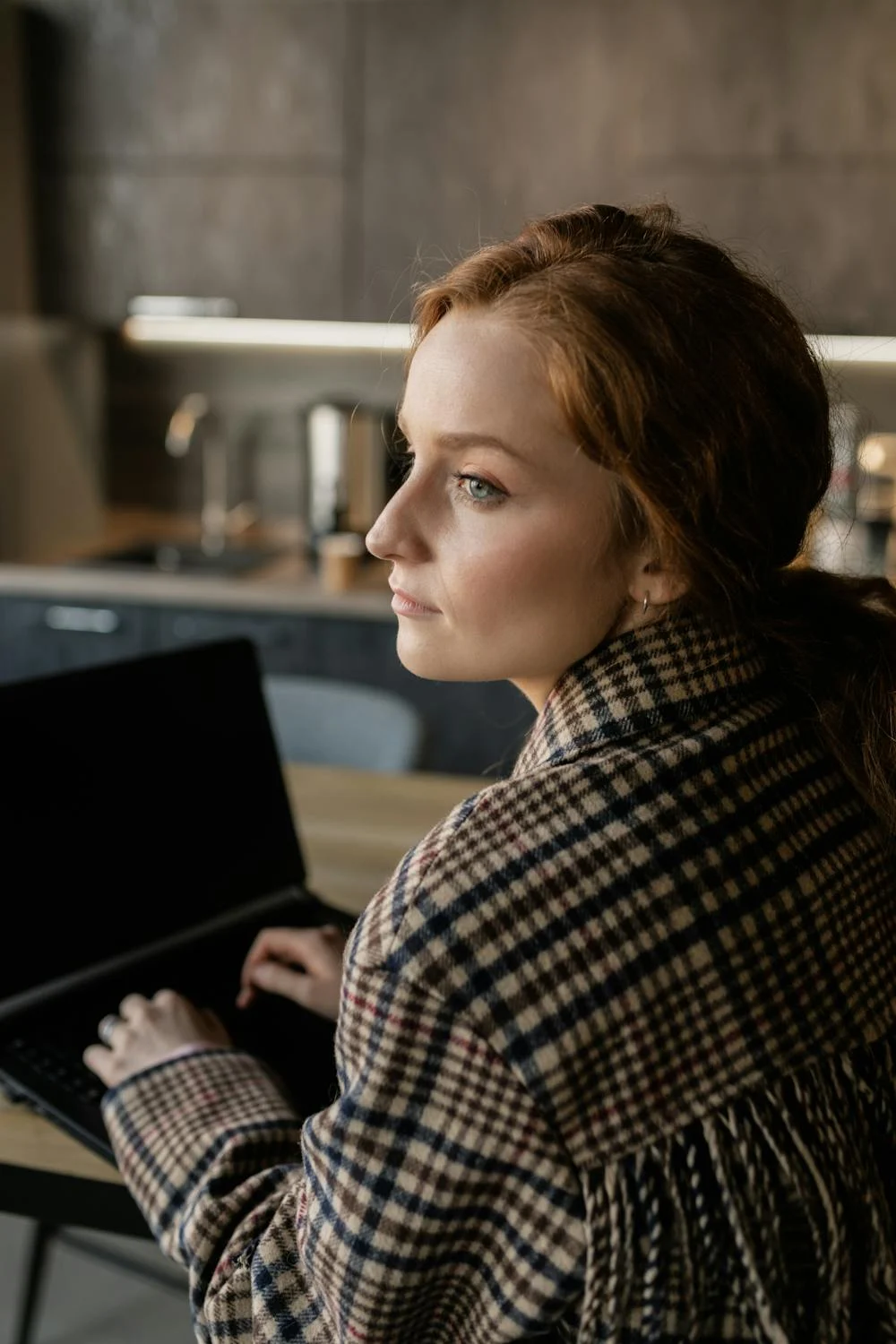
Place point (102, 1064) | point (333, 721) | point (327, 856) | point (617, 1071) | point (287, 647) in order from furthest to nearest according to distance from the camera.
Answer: point (287, 647) < point (333, 721) < point (327, 856) < point (102, 1064) < point (617, 1071)

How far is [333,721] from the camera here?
2.08 metres

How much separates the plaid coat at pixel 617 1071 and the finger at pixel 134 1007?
0.96 feet

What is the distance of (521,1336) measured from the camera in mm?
707

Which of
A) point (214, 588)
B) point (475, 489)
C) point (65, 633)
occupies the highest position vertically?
point (475, 489)

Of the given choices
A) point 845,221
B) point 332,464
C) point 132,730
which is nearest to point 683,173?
point 845,221

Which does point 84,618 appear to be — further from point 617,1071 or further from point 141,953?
point 617,1071

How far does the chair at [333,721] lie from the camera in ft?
6.68

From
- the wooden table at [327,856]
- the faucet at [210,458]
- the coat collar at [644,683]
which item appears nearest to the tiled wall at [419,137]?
the faucet at [210,458]

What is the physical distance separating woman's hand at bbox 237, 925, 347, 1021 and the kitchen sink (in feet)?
7.43

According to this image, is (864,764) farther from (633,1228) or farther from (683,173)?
(683,173)

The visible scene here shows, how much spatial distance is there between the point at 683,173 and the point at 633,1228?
2740mm

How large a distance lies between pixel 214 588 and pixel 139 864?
193cm

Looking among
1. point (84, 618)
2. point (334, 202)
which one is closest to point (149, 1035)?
point (84, 618)

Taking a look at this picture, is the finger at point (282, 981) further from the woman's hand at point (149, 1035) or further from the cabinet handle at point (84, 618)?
the cabinet handle at point (84, 618)
